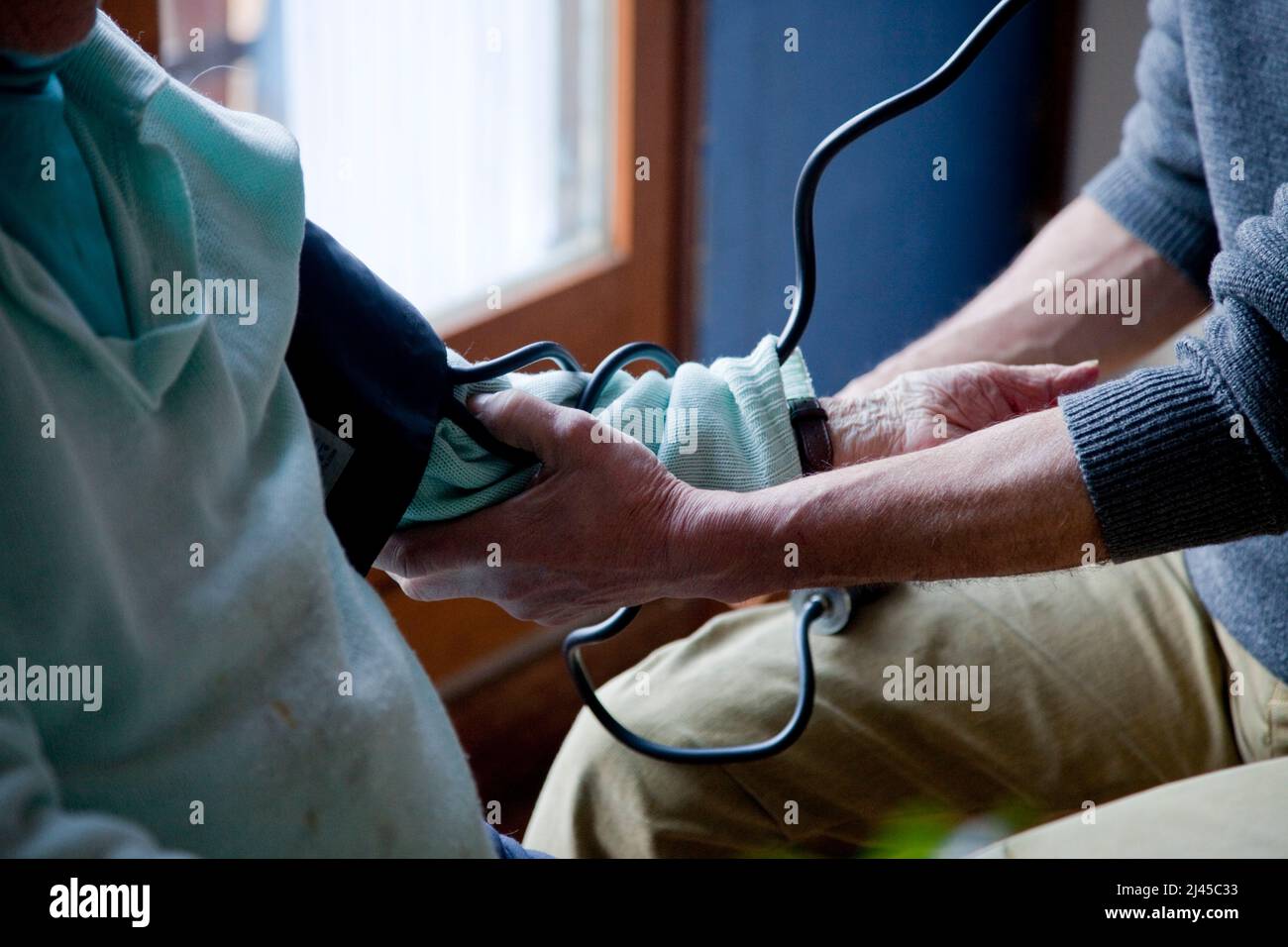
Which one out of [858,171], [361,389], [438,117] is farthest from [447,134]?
[361,389]

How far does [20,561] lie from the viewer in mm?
484

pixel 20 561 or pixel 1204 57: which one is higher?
pixel 1204 57

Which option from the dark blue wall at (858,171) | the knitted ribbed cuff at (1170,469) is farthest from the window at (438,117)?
the knitted ribbed cuff at (1170,469)

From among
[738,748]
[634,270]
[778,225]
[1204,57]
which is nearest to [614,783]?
[738,748]

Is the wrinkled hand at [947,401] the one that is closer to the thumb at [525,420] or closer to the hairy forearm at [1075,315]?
the hairy forearm at [1075,315]

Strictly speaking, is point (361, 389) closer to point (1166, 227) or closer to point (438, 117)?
point (1166, 227)

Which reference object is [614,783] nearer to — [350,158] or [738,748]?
[738,748]

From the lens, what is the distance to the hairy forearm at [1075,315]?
0.99 m

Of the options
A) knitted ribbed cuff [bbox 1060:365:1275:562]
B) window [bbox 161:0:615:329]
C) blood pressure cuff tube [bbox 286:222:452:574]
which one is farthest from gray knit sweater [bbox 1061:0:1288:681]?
window [bbox 161:0:615:329]

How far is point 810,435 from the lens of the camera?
81 centimetres

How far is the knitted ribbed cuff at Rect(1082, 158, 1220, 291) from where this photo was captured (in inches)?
39.9

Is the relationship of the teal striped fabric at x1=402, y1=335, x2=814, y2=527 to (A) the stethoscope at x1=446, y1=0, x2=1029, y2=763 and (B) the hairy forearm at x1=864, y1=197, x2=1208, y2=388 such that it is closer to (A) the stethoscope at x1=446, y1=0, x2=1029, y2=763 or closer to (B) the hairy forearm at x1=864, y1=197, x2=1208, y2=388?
(A) the stethoscope at x1=446, y1=0, x2=1029, y2=763

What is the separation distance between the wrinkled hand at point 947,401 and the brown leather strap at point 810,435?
0.03m
